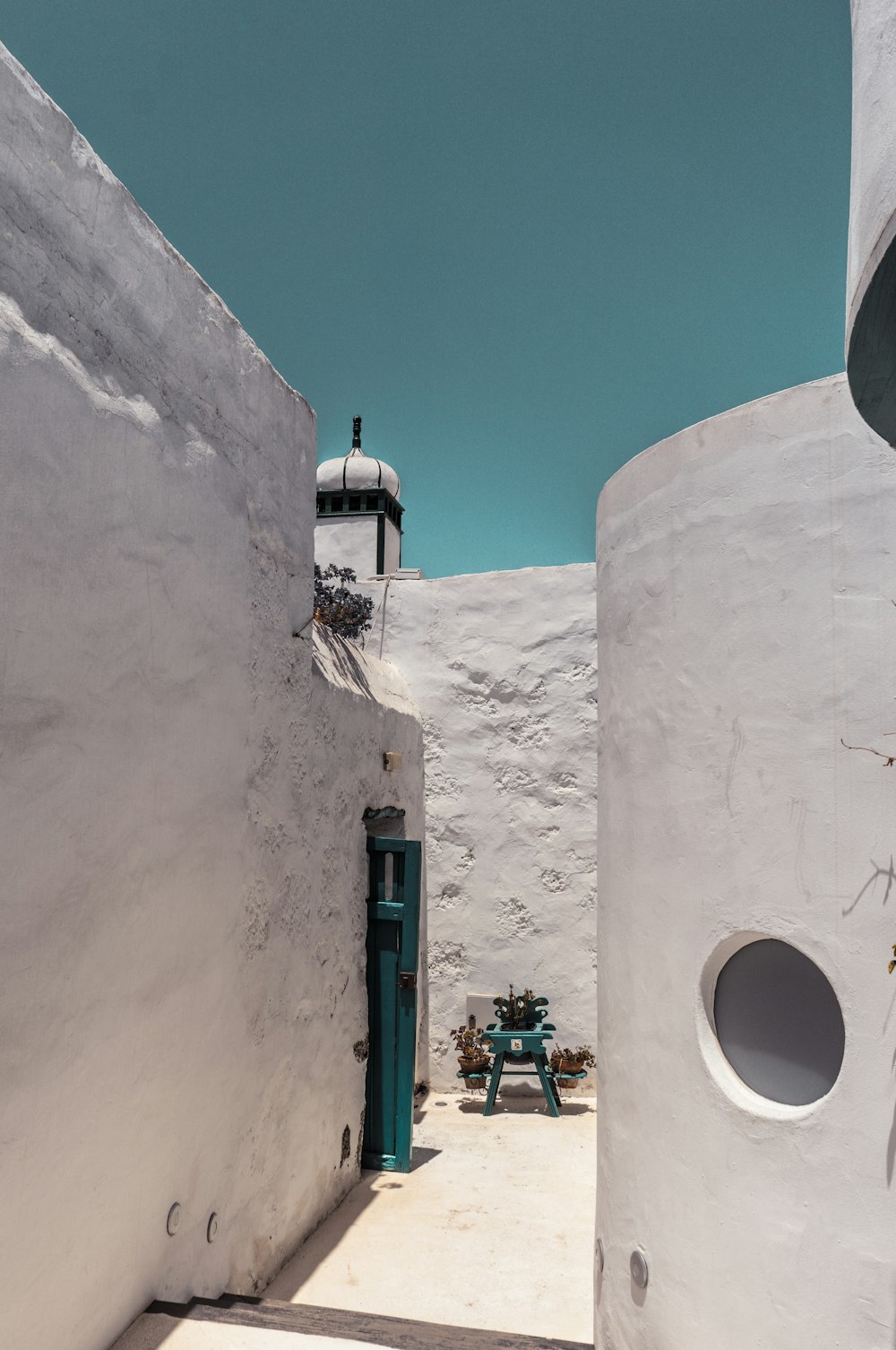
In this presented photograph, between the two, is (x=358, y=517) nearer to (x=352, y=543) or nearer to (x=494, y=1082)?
(x=352, y=543)

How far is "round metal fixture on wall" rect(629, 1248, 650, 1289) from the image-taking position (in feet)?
11.4

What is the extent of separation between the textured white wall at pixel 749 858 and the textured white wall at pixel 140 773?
1.77m

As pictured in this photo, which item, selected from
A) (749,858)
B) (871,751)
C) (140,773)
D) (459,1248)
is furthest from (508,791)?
(871,751)

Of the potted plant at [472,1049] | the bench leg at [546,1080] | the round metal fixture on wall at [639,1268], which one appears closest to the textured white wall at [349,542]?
the potted plant at [472,1049]

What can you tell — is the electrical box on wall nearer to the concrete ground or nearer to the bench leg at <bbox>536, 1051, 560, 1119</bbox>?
the bench leg at <bbox>536, 1051, 560, 1119</bbox>

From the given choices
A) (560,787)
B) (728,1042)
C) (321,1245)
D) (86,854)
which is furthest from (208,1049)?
(560,787)

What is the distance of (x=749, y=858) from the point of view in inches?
124

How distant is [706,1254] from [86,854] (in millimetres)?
2418

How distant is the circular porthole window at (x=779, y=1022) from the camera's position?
2.96 metres

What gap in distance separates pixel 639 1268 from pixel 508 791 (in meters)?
5.40

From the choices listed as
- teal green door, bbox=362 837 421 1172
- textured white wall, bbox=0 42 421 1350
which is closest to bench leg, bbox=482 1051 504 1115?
teal green door, bbox=362 837 421 1172

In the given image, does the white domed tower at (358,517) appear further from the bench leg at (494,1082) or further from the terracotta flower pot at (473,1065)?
the bench leg at (494,1082)

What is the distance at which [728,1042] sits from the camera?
3242 mm

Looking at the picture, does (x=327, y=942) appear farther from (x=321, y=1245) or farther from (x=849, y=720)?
(x=849, y=720)
